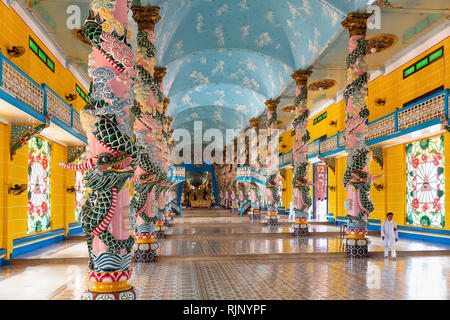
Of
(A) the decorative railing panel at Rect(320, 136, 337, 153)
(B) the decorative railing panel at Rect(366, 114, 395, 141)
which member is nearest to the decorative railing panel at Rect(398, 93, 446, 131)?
(B) the decorative railing panel at Rect(366, 114, 395, 141)

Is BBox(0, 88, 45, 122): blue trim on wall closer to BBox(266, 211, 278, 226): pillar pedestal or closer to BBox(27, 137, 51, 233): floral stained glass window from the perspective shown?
BBox(27, 137, 51, 233): floral stained glass window

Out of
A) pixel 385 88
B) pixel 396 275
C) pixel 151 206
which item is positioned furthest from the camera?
pixel 385 88

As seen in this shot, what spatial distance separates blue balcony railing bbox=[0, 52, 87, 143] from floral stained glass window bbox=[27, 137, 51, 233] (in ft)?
3.69

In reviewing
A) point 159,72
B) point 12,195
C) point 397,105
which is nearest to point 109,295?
point 12,195

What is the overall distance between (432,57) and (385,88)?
11.6ft

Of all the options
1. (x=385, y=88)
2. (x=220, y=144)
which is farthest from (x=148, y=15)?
(x=220, y=144)

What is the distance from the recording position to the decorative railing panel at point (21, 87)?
8.97 m

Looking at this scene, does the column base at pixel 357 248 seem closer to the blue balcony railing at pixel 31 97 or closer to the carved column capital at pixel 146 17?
the carved column capital at pixel 146 17

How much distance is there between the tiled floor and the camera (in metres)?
6.82

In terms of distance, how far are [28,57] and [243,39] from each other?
10.7 m

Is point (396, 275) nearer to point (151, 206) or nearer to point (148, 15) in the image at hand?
point (151, 206)

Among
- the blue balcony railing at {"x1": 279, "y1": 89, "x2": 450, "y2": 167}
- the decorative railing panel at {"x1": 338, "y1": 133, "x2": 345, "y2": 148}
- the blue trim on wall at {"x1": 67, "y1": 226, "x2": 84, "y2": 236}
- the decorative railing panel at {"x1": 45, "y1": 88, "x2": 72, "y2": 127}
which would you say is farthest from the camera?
the decorative railing panel at {"x1": 338, "y1": 133, "x2": 345, "y2": 148}

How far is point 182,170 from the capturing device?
20547 mm

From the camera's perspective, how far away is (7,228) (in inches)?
418
